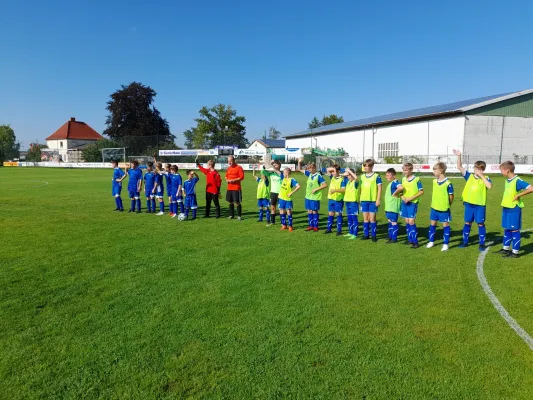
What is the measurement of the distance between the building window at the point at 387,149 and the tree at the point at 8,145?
6356 cm

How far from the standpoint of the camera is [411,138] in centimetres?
4216

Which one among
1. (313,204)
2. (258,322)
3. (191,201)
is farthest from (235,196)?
(258,322)

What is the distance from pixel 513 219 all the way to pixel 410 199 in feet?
6.09

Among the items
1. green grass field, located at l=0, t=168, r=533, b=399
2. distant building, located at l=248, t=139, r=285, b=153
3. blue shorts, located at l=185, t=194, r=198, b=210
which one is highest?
distant building, located at l=248, t=139, r=285, b=153

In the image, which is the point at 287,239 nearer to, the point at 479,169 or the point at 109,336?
the point at 479,169

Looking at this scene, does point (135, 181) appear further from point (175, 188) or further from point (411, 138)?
point (411, 138)

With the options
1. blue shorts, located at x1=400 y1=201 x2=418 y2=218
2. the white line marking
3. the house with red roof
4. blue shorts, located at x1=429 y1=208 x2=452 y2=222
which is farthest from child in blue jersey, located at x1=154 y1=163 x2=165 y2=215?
the house with red roof

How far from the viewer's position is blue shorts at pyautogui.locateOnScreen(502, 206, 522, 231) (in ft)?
23.1

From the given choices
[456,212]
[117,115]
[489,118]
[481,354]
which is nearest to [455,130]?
[489,118]

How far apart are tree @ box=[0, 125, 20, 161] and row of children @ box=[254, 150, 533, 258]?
74.7 metres

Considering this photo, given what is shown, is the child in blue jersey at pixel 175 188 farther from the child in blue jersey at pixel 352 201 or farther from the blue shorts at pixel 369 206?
the blue shorts at pixel 369 206

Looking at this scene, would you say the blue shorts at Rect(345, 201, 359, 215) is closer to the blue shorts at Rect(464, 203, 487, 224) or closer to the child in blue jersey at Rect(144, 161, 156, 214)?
the blue shorts at Rect(464, 203, 487, 224)

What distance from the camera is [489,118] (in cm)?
3694

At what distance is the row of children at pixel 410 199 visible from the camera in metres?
7.18
